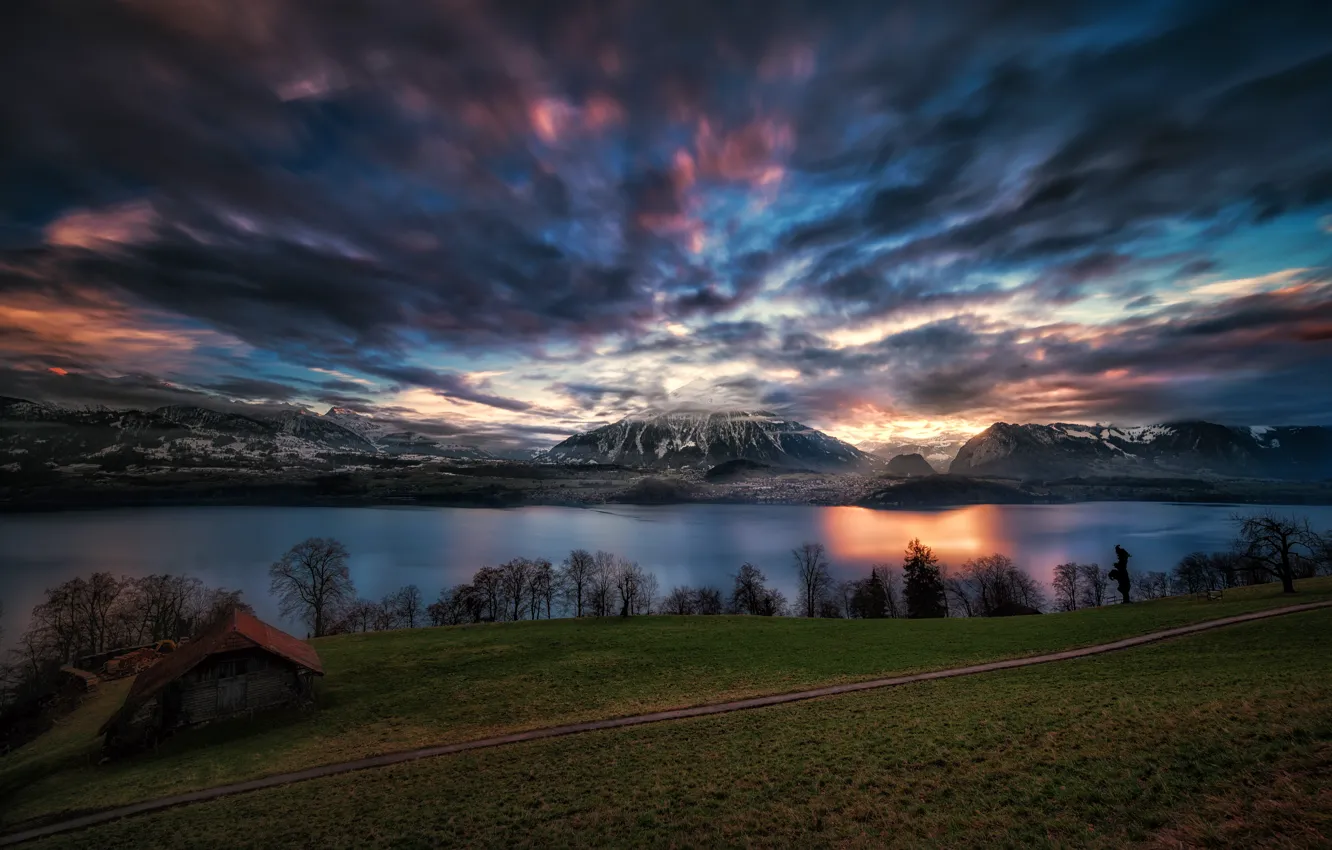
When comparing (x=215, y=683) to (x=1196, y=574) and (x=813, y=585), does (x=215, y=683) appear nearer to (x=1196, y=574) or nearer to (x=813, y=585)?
(x=813, y=585)

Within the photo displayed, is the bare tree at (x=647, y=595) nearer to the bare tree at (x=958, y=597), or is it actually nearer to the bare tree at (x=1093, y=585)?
the bare tree at (x=958, y=597)

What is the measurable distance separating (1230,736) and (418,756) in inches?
1135

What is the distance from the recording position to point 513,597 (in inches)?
3501

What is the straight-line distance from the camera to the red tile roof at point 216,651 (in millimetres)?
30812

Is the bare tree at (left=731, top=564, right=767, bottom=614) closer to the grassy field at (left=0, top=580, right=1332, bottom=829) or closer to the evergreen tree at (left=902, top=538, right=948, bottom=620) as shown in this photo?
the evergreen tree at (left=902, top=538, right=948, bottom=620)

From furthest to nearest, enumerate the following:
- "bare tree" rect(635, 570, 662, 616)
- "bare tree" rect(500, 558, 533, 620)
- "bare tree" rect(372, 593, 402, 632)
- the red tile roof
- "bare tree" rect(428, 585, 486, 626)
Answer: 1. "bare tree" rect(635, 570, 662, 616)
2. "bare tree" rect(372, 593, 402, 632)
3. "bare tree" rect(500, 558, 533, 620)
4. "bare tree" rect(428, 585, 486, 626)
5. the red tile roof

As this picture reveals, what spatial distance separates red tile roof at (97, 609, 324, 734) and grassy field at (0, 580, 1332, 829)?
2662 mm

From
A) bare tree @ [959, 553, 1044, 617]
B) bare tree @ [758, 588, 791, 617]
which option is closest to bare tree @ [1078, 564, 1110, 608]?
bare tree @ [959, 553, 1044, 617]

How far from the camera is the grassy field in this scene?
26.4 m

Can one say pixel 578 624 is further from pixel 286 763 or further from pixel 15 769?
pixel 15 769

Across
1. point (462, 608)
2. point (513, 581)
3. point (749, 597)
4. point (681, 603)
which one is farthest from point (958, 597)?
point (462, 608)

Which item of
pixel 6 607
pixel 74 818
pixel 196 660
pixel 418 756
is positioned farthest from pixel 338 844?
pixel 6 607

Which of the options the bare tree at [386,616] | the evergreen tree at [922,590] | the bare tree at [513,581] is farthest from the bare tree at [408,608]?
the evergreen tree at [922,590]

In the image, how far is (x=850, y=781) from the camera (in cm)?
1584
